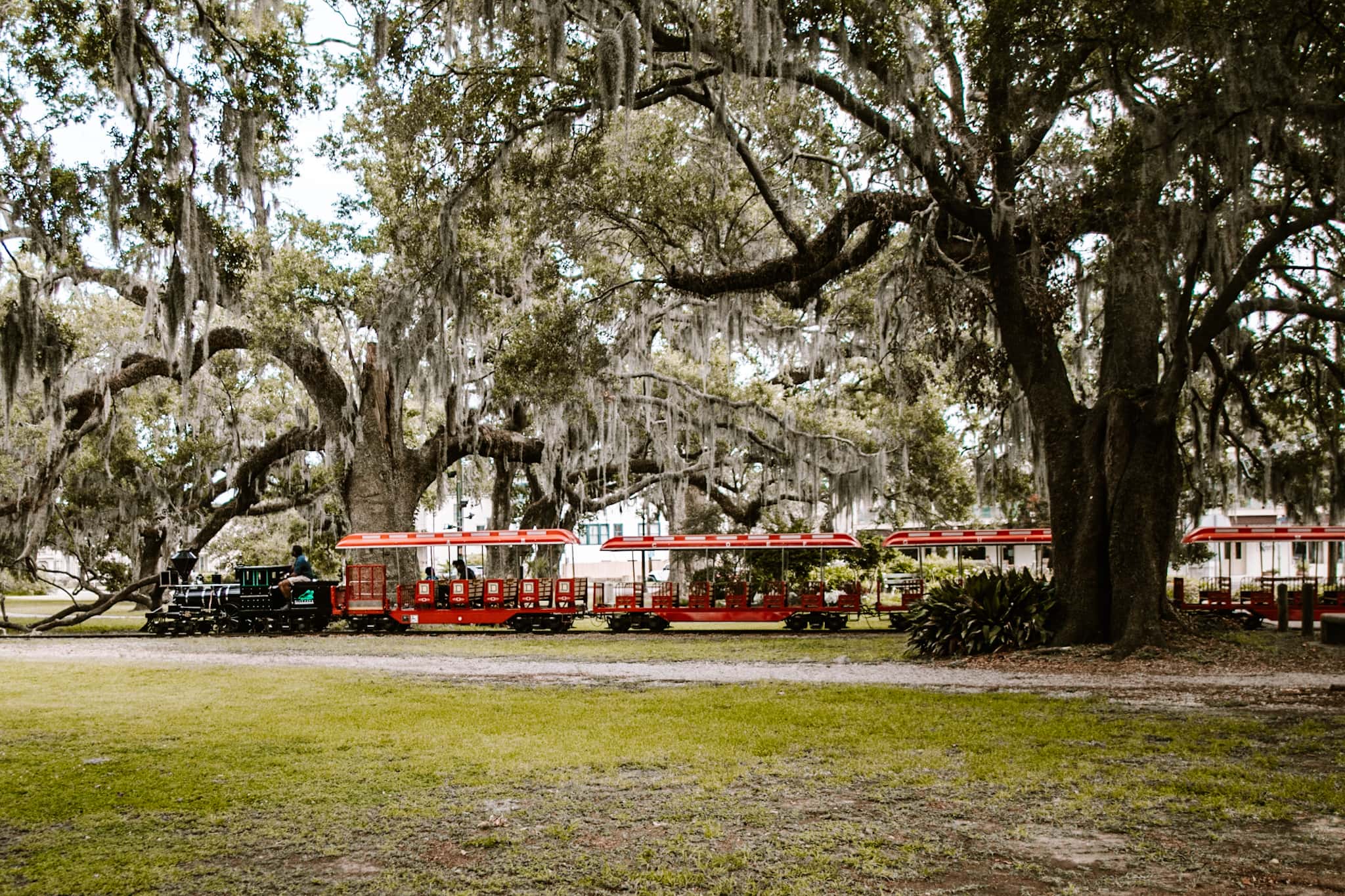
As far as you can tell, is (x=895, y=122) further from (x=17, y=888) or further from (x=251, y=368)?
(x=251, y=368)

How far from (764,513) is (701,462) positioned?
5216 millimetres

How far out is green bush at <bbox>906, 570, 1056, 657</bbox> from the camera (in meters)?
15.4

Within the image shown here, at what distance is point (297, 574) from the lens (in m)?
22.8

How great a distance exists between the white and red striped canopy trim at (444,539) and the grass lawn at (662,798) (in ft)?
43.2

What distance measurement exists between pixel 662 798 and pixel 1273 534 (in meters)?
20.8

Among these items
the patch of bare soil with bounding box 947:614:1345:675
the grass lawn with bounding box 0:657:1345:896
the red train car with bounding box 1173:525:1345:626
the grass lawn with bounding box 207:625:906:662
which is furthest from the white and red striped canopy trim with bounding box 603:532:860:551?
the grass lawn with bounding box 0:657:1345:896

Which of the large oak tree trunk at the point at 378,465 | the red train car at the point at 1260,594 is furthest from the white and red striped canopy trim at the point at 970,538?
the large oak tree trunk at the point at 378,465

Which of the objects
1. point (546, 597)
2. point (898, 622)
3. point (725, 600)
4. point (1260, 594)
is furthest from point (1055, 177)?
point (546, 597)

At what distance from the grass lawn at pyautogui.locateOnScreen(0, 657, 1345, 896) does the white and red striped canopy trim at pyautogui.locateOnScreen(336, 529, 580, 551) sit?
13.2 meters

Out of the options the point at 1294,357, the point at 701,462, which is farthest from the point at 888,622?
the point at 1294,357

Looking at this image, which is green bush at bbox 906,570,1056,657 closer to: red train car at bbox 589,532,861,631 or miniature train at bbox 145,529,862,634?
red train car at bbox 589,532,861,631

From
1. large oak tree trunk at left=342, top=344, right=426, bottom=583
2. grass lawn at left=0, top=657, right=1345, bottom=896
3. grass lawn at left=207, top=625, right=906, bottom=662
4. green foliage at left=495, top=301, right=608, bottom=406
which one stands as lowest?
grass lawn at left=207, top=625, right=906, bottom=662

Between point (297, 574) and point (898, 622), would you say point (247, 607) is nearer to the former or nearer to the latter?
point (297, 574)

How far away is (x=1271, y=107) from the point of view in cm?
1091
